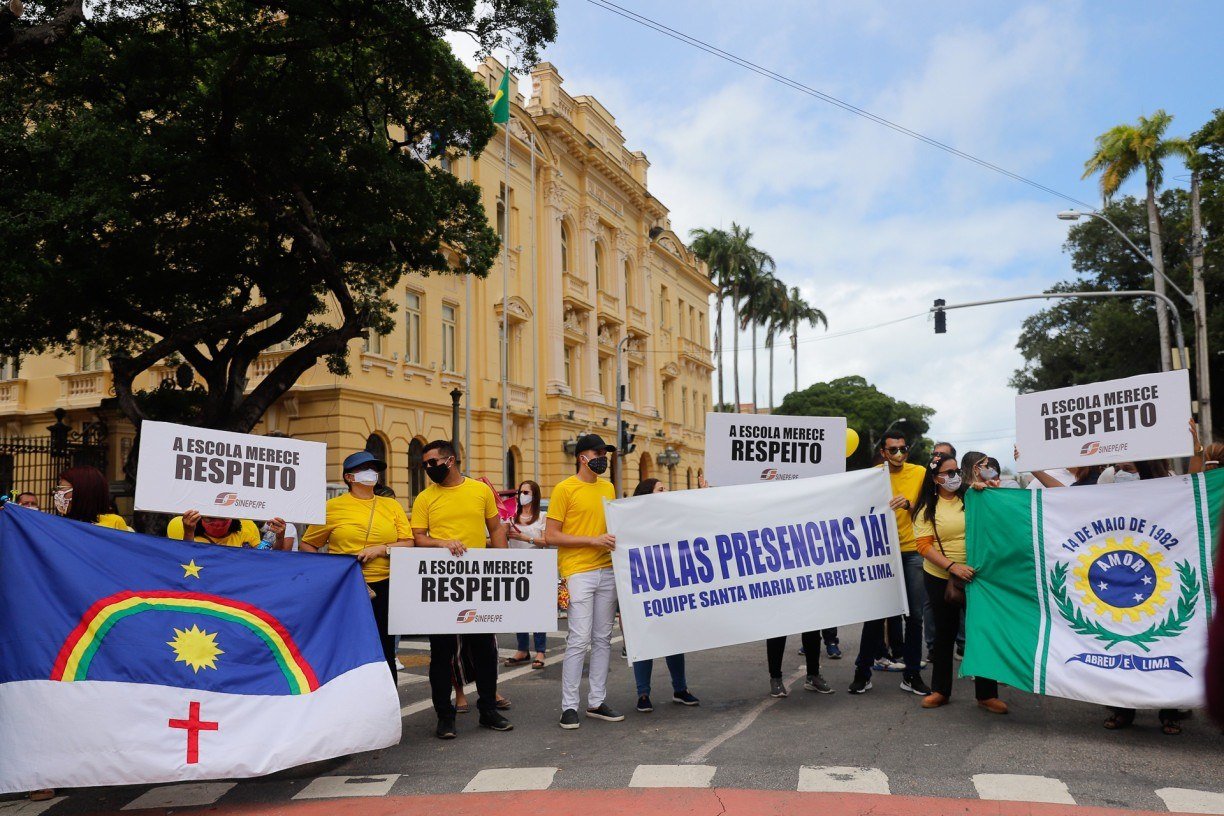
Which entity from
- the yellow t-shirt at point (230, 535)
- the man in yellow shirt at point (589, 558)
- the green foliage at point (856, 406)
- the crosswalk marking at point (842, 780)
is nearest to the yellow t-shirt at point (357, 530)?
the yellow t-shirt at point (230, 535)

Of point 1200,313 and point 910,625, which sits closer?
point 910,625

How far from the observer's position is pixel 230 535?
6840 millimetres

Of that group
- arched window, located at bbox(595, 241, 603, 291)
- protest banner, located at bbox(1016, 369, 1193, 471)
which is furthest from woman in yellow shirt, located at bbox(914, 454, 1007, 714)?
arched window, located at bbox(595, 241, 603, 291)

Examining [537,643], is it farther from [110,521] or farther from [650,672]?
[110,521]

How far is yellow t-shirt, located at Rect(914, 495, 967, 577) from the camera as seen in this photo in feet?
24.4

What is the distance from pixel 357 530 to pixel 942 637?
13.3ft

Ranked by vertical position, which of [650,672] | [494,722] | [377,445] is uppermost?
[377,445]

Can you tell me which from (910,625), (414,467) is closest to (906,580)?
(910,625)

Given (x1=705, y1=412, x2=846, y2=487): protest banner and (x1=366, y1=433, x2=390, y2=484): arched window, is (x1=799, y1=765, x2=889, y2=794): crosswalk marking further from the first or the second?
(x1=366, y1=433, x2=390, y2=484): arched window

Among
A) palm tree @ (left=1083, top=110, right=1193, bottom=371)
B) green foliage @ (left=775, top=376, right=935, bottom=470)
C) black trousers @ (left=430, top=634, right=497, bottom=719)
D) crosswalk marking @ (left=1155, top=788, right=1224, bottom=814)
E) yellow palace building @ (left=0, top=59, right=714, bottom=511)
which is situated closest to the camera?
crosswalk marking @ (left=1155, top=788, right=1224, bottom=814)

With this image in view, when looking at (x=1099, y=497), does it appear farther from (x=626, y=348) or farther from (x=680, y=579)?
(x=626, y=348)

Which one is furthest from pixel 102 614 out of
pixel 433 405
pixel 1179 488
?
pixel 433 405

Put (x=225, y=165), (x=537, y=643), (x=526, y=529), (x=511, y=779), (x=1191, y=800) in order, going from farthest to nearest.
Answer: (x=225, y=165) → (x=526, y=529) → (x=537, y=643) → (x=511, y=779) → (x=1191, y=800)

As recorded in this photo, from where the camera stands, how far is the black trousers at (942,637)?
24.0 feet
